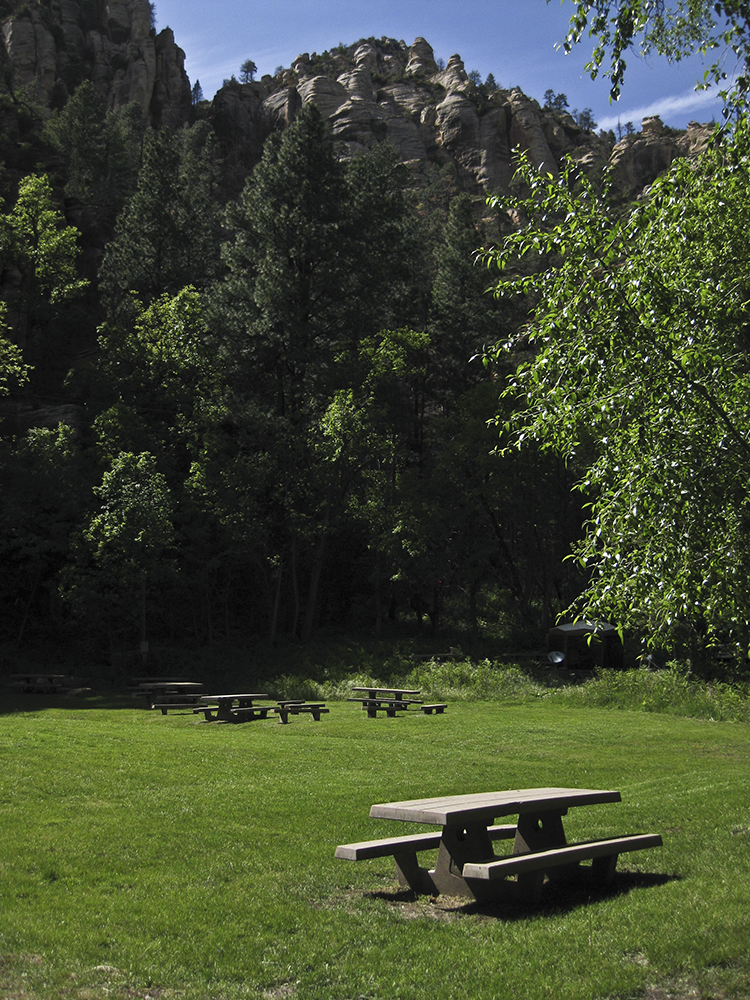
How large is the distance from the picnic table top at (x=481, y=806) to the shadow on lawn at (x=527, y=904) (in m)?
0.56

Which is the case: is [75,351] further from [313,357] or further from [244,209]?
[313,357]

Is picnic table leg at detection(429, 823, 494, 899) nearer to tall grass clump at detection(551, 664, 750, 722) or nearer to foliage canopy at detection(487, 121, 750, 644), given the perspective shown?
foliage canopy at detection(487, 121, 750, 644)

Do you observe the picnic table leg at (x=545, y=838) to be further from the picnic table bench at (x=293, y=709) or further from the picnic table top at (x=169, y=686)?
the picnic table top at (x=169, y=686)

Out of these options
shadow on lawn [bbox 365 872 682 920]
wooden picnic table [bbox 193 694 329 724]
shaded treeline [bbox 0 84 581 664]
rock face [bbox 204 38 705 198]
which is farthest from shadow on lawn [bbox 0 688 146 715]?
rock face [bbox 204 38 705 198]

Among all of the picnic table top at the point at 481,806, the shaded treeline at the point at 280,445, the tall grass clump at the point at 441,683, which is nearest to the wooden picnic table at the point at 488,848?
the picnic table top at the point at 481,806

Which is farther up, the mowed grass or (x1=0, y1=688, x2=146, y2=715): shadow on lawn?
the mowed grass

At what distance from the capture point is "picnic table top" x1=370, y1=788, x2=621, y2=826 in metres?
5.58

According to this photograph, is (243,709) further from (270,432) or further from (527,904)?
(270,432)

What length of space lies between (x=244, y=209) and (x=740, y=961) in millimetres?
36124

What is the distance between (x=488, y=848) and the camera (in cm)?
613

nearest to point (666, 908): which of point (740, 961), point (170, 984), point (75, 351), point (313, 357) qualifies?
point (740, 961)

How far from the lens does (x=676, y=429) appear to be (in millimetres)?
5844

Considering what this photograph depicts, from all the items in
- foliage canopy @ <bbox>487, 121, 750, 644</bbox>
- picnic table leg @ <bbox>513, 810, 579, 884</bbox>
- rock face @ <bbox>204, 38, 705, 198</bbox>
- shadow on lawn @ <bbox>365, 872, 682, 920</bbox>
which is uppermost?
rock face @ <bbox>204, 38, 705, 198</bbox>

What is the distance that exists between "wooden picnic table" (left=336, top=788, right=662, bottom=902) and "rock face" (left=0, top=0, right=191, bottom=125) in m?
98.5
